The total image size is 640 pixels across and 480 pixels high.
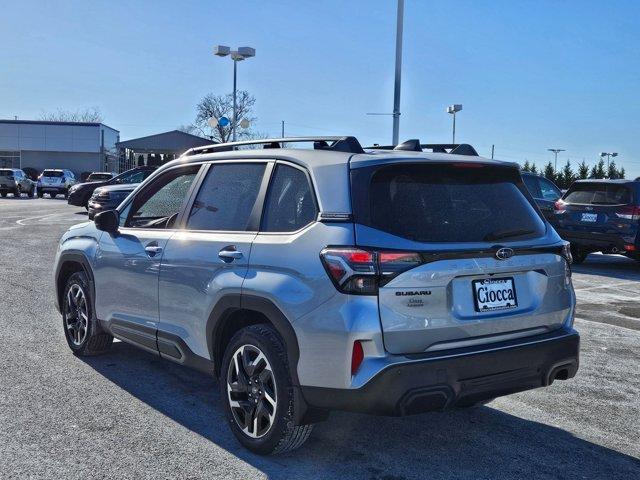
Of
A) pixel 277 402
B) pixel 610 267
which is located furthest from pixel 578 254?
pixel 277 402

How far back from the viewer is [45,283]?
376 inches

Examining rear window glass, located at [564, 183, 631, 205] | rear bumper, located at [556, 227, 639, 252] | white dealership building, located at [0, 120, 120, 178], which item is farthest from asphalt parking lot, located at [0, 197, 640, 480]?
white dealership building, located at [0, 120, 120, 178]

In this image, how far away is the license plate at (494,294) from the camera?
3.61m

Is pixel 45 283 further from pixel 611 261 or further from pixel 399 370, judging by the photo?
pixel 611 261

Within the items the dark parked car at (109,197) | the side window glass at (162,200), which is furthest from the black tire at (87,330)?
the dark parked car at (109,197)

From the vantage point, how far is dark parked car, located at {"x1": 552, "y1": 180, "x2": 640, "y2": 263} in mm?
12203

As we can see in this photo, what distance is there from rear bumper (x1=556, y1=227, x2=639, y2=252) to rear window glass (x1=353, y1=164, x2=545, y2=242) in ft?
29.7

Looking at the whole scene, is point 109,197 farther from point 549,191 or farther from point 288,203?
point 288,203

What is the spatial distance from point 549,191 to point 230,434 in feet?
44.1

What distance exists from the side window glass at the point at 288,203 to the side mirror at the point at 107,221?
5.62 feet

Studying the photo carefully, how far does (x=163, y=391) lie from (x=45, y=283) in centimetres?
532

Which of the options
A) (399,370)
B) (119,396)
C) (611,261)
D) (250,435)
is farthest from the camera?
(611,261)

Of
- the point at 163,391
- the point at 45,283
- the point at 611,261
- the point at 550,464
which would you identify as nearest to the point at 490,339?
the point at 550,464

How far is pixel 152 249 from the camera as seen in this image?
15.5 feet
